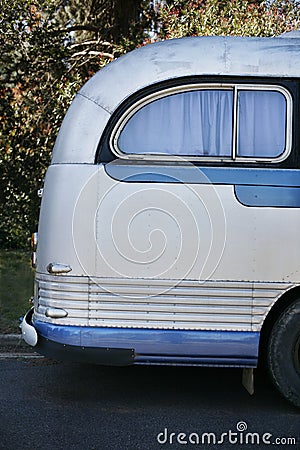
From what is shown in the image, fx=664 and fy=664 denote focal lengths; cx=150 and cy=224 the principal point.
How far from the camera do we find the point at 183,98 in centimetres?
496

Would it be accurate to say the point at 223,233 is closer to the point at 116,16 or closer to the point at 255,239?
the point at 255,239

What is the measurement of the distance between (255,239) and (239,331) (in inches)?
26.8

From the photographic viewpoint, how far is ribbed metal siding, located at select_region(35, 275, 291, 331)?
15.9 feet

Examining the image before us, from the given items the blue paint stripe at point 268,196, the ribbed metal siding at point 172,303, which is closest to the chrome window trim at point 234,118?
the blue paint stripe at point 268,196

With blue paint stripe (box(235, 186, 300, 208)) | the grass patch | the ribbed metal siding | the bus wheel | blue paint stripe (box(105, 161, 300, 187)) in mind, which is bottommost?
→ the grass patch

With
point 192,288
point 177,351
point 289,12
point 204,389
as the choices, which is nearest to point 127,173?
point 192,288

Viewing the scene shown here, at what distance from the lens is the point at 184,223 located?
4836mm

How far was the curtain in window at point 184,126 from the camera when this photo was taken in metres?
4.93

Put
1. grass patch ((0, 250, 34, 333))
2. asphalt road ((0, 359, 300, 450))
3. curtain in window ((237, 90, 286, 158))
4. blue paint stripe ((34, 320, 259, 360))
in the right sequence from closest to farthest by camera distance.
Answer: asphalt road ((0, 359, 300, 450)) < blue paint stripe ((34, 320, 259, 360)) < curtain in window ((237, 90, 286, 158)) < grass patch ((0, 250, 34, 333))

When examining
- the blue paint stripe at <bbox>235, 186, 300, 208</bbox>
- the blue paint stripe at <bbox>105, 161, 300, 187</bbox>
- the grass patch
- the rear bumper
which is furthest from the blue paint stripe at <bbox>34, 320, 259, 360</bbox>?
the grass patch

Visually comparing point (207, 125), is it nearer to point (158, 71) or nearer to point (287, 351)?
point (158, 71)

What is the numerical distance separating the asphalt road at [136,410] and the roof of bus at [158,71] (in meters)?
1.89

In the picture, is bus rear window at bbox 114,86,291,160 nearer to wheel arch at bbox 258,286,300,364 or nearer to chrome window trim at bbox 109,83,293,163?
chrome window trim at bbox 109,83,293,163

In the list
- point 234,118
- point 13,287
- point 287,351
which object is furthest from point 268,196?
point 13,287
